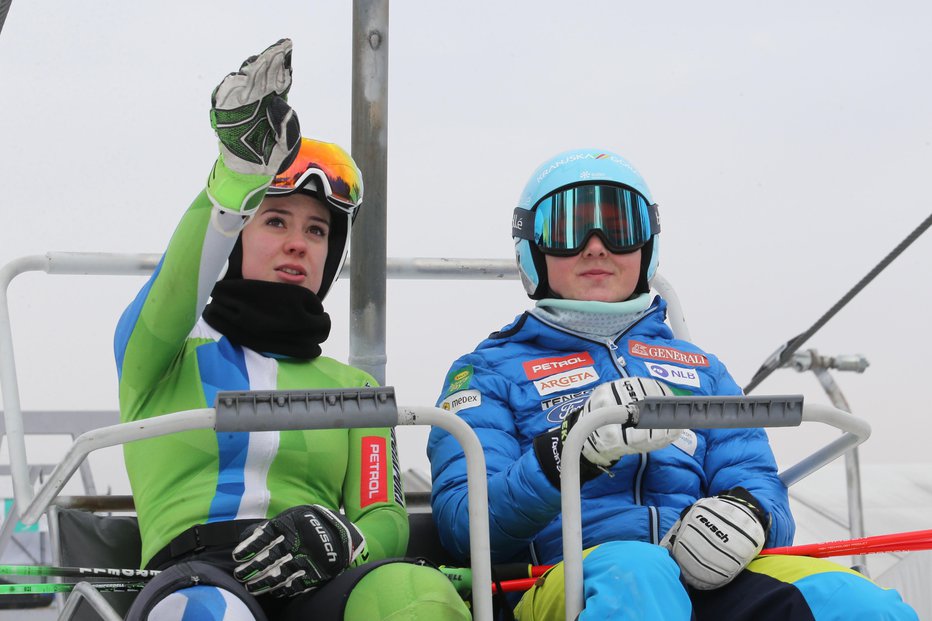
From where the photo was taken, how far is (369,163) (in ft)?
8.12

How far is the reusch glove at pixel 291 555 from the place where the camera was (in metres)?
1.49

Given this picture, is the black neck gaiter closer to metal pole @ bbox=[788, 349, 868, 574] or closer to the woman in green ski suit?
the woman in green ski suit

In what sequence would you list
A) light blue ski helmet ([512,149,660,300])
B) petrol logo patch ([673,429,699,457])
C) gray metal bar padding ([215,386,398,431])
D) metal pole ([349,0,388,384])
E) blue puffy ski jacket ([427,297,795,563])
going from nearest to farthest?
gray metal bar padding ([215,386,398,431])
blue puffy ski jacket ([427,297,795,563])
petrol logo patch ([673,429,699,457])
light blue ski helmet ([512,149,660,300])
metal pole ([349,0,388,384])

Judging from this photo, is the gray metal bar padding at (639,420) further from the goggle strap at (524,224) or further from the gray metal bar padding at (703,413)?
the goggle strap at (524,224)

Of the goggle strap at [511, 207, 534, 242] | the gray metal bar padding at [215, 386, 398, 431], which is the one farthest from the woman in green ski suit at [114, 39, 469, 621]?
the goggle strap at [511, 207, 534, 242]

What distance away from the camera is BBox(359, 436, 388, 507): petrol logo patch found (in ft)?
6.38

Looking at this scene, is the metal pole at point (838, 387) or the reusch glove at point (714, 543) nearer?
the reusch glove at point (714, 543)

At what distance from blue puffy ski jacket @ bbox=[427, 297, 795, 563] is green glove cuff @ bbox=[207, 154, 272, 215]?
0.56 metres

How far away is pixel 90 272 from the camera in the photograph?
2.35 m

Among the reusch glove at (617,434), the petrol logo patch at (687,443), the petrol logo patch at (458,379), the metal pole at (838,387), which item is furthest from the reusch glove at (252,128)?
the metal pole at (838,387)

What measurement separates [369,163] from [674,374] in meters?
0.79

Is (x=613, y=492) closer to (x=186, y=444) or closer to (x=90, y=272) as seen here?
(x=186, y=444)

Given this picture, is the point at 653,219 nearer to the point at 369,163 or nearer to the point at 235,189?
the point at 369,163

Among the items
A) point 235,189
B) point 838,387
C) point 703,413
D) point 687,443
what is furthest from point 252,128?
point 838,387
